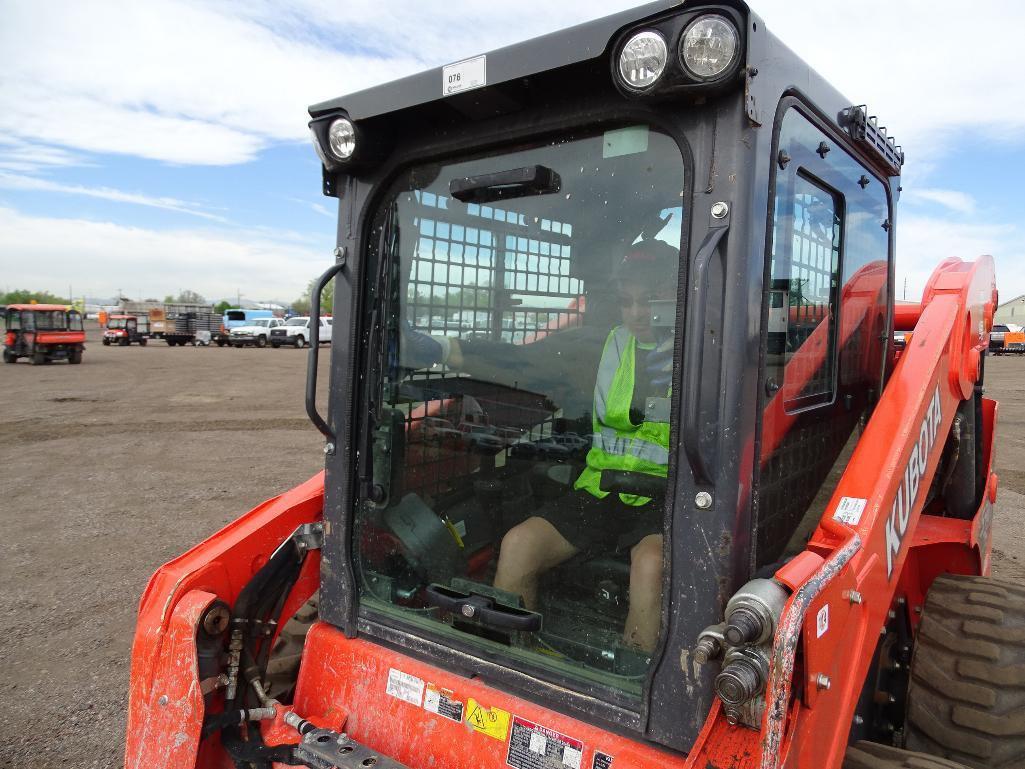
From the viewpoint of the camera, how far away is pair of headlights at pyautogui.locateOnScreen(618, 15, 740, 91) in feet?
4.85

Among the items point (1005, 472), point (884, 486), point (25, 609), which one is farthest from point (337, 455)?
point (1005, 472)

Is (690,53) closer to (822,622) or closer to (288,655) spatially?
(822,622)

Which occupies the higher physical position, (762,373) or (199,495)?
(762,373)

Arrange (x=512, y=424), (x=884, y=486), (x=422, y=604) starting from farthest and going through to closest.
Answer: (x=422, y=604), (x=512, y=424), (x=884, y=486)

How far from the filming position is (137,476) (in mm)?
8289

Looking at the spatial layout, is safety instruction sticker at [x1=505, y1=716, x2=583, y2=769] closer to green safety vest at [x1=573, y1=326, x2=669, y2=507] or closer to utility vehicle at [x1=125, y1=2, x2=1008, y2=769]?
utility vehicle at [x1=125, y1=2, x2=1008, y2=769]

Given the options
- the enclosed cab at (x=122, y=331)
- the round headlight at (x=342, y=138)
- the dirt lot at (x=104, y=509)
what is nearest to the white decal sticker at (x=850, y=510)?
the round headlight at (x=342, y=138)

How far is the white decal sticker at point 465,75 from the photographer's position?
1.77 meters

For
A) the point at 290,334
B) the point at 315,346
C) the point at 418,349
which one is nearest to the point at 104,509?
the point at 315,346

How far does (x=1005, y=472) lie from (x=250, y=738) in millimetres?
9355

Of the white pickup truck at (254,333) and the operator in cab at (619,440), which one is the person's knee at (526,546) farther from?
the white pickup truck at (254,333)

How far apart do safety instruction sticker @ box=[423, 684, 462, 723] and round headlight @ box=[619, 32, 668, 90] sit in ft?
5.28

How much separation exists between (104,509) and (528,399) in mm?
6422

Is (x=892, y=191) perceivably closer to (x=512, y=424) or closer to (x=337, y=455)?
(x=512, y=424)
